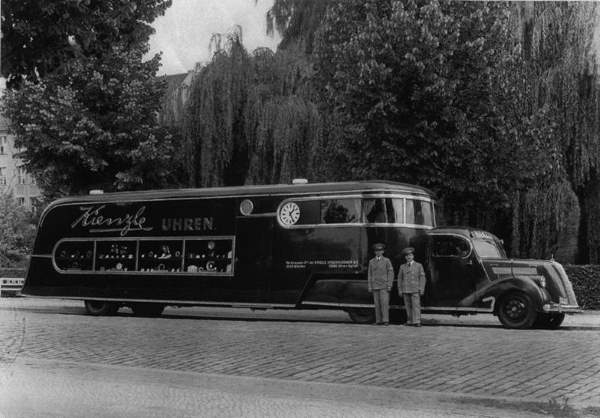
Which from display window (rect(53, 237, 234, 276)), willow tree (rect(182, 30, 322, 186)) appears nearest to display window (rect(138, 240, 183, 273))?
display window (rect(53, 237, 234, 276))

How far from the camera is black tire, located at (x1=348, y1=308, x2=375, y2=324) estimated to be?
19.1 meters

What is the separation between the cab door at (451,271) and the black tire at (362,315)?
1318mm

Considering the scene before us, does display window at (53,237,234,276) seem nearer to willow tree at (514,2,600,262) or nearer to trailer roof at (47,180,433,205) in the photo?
trailer roof at (47,180,433,205)

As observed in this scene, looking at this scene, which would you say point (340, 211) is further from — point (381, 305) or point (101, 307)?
point (101, 307)

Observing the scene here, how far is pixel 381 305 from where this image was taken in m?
18.1

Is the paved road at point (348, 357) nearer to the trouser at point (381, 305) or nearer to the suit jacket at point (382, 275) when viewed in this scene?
the trouser at point (381, 305)

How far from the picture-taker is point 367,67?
21781mm

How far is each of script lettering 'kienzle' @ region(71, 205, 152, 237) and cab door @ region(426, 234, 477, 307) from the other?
7.38 metres

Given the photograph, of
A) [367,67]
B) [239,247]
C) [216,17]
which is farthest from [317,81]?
[216,17]

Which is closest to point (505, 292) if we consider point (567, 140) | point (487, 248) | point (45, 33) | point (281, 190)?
point (487, 248)

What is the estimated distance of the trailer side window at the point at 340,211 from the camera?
19297mm

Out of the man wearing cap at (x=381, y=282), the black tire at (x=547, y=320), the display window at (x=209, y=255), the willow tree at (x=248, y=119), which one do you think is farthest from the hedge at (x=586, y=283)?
the display window at (x=209, y=255)

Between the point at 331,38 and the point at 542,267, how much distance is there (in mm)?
10375

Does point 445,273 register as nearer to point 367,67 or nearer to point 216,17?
point 367,67
